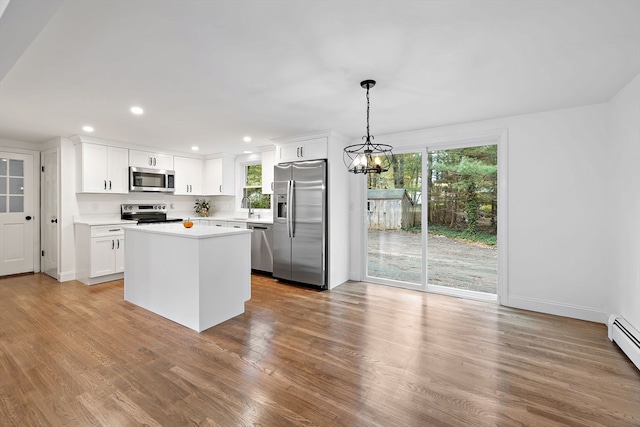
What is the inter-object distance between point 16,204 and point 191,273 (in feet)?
14.7

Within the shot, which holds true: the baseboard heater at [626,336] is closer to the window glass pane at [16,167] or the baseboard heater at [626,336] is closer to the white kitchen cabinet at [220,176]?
the white kitchen cabinet at [220,176]

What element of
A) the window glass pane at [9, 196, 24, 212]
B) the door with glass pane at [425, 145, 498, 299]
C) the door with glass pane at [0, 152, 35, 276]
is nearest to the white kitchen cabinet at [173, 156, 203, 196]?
the door with glass pane at [0, 152, 35, 276]

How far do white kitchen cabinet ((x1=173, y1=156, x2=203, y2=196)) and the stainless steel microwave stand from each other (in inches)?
8.3

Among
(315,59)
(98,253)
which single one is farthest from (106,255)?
(315,59)

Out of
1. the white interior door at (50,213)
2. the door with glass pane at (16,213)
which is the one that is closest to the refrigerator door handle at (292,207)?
the white interior door at (50,213)

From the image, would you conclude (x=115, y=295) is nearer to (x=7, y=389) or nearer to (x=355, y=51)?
(x=7, y=389)

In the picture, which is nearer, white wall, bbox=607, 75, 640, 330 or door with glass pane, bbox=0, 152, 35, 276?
white wall, bbox=607, 75, 640, 330

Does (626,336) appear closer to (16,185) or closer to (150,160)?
(150,160)

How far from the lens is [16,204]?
5.00m

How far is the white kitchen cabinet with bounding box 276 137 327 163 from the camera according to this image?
4.38 meters

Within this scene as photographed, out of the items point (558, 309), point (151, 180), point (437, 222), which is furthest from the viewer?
point (151, 180)

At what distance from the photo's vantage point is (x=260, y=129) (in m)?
4.23

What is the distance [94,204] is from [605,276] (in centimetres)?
735

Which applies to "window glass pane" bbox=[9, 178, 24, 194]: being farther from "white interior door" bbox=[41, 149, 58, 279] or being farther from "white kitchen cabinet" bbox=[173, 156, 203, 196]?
"white kitchen cabinet" bbox=[173, 156, 203, 196]
